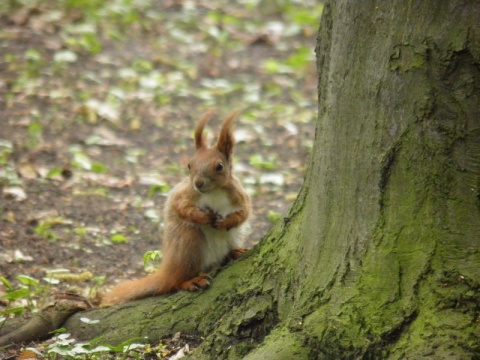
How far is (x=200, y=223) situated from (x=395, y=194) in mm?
1005

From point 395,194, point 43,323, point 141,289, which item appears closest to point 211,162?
point 141,289

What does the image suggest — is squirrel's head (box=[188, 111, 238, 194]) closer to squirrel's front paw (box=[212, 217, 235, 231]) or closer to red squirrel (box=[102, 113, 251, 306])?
red squirrel (box=[102, 113, 251, 306])

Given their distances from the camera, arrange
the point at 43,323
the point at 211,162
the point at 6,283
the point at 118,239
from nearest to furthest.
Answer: the point at 43,323 → the point at 211,162 → the point at 6,283 → the point at 118,239

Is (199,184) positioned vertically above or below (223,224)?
above

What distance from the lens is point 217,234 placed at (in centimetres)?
337

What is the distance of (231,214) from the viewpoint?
3379mm

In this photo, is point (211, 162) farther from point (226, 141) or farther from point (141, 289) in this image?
point (141, 289)

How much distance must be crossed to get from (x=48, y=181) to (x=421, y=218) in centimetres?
317

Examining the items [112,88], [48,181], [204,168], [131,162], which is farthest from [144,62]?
[204,168]

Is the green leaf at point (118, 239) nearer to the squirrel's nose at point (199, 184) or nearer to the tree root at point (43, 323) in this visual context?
the tree root at point (43, 323)

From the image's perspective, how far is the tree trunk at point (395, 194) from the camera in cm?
239

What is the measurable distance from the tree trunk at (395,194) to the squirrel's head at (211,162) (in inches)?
28.0

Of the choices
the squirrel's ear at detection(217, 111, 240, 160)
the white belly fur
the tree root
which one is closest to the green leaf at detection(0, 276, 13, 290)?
the tree root

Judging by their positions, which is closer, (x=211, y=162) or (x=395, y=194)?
(x=395, y=194)
